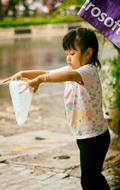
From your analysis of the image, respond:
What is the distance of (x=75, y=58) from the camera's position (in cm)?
447

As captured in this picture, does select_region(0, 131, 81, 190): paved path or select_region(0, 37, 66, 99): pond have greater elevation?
select_region(0, 131, 81, 190): paved path

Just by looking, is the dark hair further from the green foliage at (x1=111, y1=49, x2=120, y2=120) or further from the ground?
the green foliage at (x1=111, y1=49, x2=120, y2=120)

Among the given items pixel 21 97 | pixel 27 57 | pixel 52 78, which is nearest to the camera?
pixel 52 78

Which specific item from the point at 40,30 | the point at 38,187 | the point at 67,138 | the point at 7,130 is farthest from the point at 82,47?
the point at 40,30

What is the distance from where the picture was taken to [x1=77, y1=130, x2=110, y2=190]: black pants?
4.41m

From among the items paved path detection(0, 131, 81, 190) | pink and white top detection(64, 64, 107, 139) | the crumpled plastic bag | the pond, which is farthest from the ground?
the pond

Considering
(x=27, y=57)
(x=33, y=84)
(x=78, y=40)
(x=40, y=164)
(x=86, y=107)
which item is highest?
(x=78, y=40)

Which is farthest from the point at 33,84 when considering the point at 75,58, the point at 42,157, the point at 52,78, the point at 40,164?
the point at 42,157

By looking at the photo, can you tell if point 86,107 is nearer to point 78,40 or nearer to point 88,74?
point 88,74

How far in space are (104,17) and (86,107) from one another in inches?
25.3

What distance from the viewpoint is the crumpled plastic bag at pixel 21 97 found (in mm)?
4301

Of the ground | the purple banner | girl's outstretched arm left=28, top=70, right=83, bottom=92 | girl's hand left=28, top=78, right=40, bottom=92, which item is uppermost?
the purple banner

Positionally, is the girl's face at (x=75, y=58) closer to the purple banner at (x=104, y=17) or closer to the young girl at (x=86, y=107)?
the young girl at (x=86, y=107)

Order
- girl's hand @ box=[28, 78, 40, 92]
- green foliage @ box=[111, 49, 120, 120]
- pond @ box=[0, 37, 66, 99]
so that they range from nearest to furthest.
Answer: girl's hand @ box=[28, 78, 40, 92] < green foliage @ box=[111, 49, 120, 120] < pond @ box=[0, 37, 66, 99]
